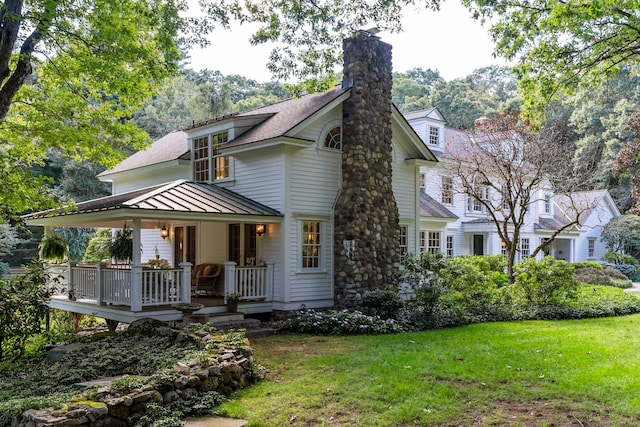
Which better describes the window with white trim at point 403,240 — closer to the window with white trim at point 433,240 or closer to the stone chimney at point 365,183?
the stone chimney at point 365,183

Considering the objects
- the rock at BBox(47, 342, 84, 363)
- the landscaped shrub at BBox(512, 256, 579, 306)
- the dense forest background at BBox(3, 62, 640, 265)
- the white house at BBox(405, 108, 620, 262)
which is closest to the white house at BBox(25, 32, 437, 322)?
the rock at BBox(47, 342, 84, 363)

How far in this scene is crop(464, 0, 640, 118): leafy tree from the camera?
927 centimetres

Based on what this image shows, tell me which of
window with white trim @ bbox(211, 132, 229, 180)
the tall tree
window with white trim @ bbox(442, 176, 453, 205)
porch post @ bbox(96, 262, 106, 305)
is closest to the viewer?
porch post @ bbox(96, 262, 106, 305)

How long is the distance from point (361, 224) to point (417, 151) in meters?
4.08

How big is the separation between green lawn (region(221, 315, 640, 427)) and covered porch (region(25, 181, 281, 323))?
2.78 m

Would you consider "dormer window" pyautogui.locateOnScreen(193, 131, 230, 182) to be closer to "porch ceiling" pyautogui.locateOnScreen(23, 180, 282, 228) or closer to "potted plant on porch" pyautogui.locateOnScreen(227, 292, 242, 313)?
"porch ceiling" pyautogui.locateOnScreen(23, 180, 282, 228)

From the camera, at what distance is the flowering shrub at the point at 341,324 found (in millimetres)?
12016

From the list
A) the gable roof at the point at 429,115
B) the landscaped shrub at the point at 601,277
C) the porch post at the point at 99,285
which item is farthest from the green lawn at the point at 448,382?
the gable roof at the point at 429,115

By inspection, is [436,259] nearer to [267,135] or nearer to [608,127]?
[267,135]

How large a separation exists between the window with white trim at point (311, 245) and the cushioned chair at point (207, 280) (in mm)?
2597

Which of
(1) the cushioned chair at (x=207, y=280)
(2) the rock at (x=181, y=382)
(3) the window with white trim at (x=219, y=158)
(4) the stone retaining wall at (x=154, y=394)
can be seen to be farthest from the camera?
(3) the window with white trim at (x=219, y=158)

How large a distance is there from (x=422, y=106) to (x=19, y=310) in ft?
143

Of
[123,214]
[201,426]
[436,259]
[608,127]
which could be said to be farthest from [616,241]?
[201,426]

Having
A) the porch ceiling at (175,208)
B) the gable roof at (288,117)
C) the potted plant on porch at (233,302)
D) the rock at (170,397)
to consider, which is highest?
the gable roof at (288,117)
